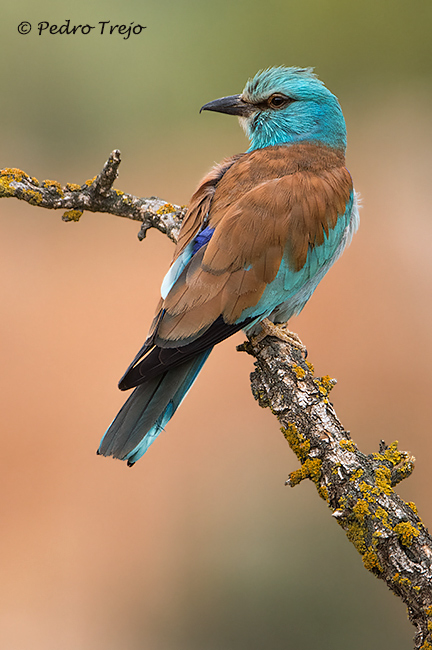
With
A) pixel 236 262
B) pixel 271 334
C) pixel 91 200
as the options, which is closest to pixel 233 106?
pixel 91 200

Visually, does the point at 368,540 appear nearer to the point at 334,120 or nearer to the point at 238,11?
the point at 334,120

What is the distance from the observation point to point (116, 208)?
9.43ft

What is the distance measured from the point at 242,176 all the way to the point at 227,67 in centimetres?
283

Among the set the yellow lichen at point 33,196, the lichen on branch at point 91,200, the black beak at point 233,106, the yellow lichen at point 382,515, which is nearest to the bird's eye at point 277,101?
the black beak at point 233,106

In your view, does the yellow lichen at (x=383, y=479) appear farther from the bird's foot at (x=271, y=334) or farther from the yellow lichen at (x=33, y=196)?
the yellow lichen at (x=33, y=196)

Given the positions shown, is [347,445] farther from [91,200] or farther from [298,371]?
[91,200]

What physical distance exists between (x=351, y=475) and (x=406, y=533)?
0.74 feet

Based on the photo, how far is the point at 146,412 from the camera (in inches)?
87.7

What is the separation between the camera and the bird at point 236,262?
7.17ft

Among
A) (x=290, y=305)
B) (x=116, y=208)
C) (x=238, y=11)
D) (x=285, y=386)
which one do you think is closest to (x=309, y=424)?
(x=285, y=386)

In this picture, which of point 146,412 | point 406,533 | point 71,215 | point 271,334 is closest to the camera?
point 406,533

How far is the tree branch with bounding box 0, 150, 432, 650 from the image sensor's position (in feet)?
5.80
